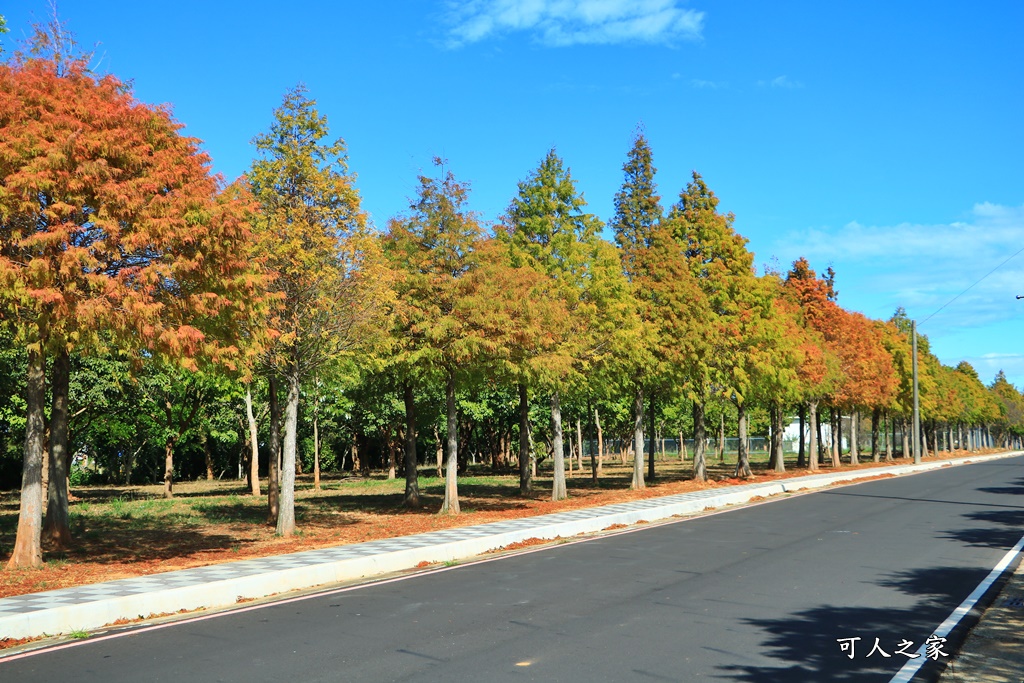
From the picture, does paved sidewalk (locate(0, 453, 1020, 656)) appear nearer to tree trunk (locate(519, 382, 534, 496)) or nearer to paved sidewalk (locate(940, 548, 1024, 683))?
tree trunk (locate(519, 382, 534, 496))

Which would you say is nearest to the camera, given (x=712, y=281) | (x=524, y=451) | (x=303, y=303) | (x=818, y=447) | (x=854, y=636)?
(x=854, y=636)

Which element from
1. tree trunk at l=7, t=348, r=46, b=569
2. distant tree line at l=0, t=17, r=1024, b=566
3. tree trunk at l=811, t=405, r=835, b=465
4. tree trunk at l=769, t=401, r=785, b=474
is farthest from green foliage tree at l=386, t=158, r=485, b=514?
tree trunk at l=811, t=405, r=835, b=465

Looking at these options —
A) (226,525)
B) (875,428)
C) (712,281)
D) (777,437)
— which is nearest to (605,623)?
(226,525)

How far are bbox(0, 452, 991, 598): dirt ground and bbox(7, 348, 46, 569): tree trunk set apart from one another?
1.14ft

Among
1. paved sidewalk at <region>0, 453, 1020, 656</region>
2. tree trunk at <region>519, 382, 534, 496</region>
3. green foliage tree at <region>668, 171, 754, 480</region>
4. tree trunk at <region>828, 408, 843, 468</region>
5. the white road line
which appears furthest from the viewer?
tree trunk at <region>828, 408, 843, 468</region>

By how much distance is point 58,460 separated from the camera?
53.1 ft

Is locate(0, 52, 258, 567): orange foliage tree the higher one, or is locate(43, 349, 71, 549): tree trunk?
locate(0, 52, 258, 567): orange foliage tree

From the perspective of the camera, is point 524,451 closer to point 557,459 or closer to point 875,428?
point 557,459

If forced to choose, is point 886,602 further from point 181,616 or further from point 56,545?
point 56,545

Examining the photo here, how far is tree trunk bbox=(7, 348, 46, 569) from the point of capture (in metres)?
13.5

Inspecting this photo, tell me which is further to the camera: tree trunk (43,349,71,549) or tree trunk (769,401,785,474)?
tree trunk (769,401,785,474)

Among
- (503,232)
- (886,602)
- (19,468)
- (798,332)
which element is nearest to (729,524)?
(886,602)

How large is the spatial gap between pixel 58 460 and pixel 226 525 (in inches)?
246

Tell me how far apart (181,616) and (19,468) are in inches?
1611
